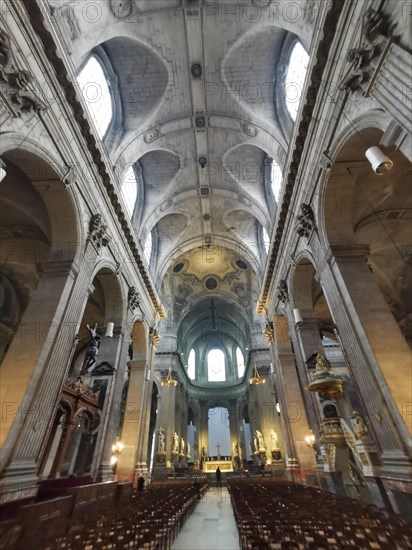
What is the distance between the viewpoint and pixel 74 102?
7016 millimetres

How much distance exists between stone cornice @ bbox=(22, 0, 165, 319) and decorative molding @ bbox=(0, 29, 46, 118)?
938 millimetres

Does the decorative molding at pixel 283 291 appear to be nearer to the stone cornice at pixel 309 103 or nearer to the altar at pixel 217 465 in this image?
the stone cornice at pixel 309 103

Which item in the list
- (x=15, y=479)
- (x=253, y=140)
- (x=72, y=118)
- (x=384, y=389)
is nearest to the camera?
(x=15, y=479)

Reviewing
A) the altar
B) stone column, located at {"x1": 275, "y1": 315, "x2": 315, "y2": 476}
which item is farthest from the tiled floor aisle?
the altar

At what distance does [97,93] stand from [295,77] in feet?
22.9

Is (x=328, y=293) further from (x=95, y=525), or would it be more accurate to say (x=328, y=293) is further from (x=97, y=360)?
(x=97, y=360)

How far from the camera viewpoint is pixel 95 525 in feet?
12.8

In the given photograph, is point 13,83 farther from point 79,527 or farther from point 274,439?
point 274,439

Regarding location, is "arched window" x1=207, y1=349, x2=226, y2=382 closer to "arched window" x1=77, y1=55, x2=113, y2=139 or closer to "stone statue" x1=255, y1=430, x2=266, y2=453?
"stone statue" x1=255, y1=430, x2=266, y2=453

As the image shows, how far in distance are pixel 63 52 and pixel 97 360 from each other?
30.1ft

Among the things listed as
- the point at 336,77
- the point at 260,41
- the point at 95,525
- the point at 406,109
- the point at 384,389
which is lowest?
the point at 95,525

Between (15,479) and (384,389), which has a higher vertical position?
(384,389)

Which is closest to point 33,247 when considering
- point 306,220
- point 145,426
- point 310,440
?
point 145,426

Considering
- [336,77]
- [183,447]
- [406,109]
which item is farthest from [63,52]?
[183,447]
